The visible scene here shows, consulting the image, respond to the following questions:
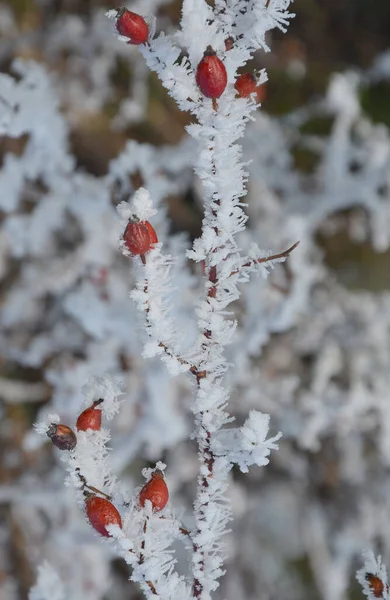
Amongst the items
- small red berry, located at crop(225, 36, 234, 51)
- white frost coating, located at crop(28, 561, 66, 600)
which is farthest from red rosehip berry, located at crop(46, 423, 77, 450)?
small red berry, located at crop(225, 36, 234, 51)

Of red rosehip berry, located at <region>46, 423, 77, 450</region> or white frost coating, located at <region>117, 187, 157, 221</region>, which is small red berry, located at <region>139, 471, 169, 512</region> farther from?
white frost coating, located at <region>117, 187, 157, 221</region>

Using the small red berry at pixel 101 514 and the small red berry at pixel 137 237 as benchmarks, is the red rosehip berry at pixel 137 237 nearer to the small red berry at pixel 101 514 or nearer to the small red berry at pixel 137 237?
the small red berry at pixel 137 237

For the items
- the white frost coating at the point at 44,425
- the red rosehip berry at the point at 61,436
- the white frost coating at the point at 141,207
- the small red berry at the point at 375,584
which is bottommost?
the small red berry at the point at 375,584

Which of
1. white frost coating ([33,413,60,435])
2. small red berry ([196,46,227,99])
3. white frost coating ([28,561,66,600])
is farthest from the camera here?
white frost coating ([28,561,66,600])

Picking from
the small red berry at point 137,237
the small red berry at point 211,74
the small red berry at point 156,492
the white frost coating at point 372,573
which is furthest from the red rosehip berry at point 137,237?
the white frost coating at point 372,573

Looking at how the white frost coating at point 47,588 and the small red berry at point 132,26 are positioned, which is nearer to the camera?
the small red berry at point 132,26

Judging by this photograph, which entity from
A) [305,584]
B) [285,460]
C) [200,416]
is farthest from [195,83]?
[305,584]
